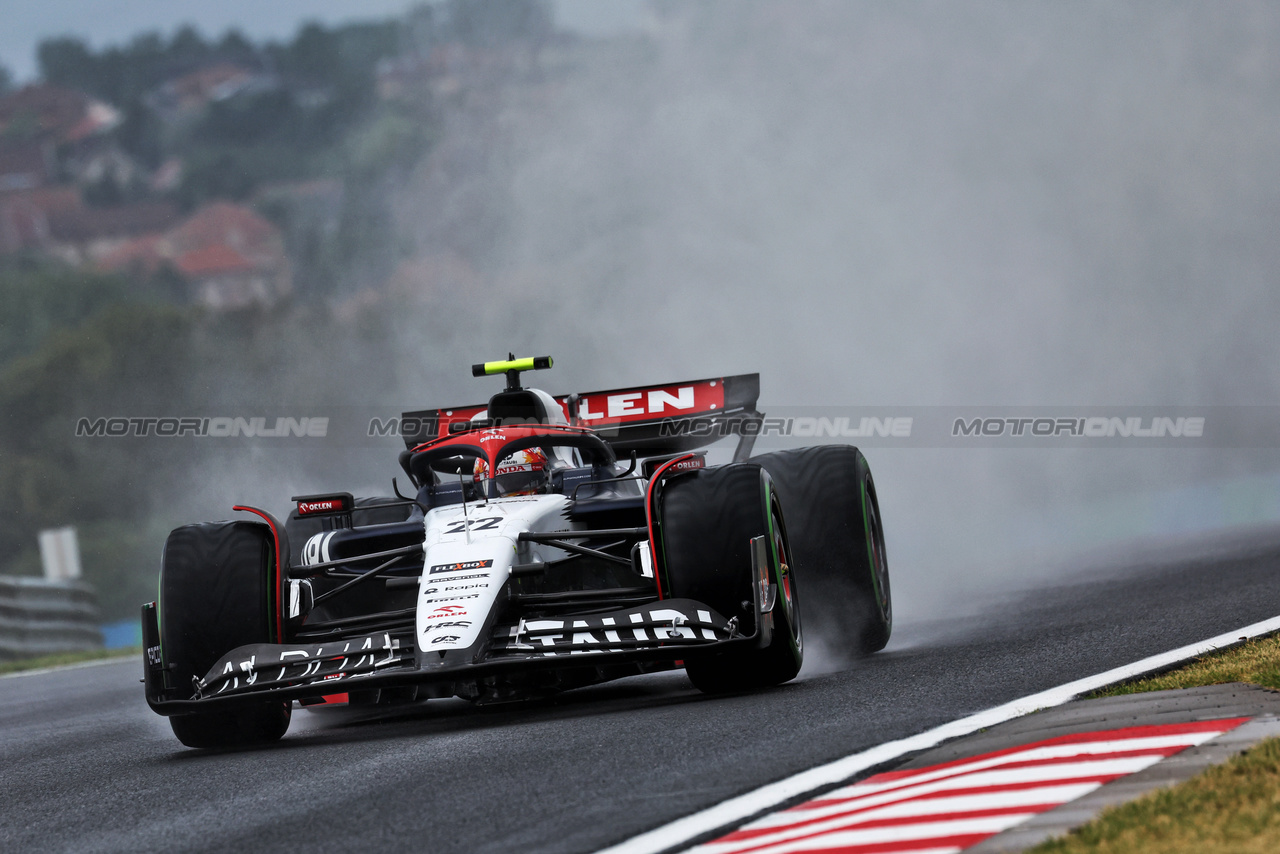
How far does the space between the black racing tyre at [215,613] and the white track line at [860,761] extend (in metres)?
3.09

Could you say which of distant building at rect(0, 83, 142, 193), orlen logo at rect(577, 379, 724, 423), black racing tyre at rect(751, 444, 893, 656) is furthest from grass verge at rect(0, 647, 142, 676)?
distant building at rect(0, 83, 142, 193)

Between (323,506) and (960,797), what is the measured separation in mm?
4686

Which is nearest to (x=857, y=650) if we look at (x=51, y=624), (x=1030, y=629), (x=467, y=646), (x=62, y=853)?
(x=1030, y=629)

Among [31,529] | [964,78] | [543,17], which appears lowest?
[31,529]

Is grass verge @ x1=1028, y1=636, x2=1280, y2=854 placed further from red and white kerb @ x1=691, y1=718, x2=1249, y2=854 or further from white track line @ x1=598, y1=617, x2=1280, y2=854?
white track line @ x1=598, y1=617, x2=1280, y2=854

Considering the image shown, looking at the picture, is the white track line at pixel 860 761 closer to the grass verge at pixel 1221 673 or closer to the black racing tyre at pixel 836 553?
the grass verge at pixel 1221 673

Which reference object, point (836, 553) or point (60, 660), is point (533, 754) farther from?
point (60, 660)

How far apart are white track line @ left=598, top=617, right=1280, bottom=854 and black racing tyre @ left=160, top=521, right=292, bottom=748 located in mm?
3089

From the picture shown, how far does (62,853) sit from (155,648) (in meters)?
2.18

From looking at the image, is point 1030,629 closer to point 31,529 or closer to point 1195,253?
point 1195,253

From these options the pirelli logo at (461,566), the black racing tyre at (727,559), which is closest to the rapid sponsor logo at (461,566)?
the pirelli logo at (461,566)

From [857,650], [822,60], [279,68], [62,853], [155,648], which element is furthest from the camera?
[279,68]

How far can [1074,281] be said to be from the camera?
25.0 metres

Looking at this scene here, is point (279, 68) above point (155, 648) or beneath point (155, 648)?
above
